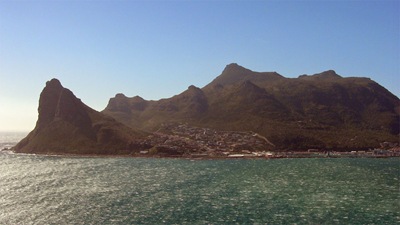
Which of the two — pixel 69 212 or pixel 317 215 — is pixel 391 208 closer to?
pixel 317 215

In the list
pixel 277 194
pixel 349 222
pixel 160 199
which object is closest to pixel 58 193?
pixel 160 199

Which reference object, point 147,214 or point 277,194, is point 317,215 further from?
point 147,214

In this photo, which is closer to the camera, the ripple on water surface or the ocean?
the ocean

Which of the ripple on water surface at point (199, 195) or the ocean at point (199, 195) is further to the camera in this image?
the ripple on water surface at point (199, 195)

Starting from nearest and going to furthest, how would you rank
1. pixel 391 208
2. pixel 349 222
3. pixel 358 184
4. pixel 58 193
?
pixel 349 222
pixel 391 208
pixel 58 193
pixel 358 184

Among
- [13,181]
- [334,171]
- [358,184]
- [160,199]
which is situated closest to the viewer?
[160,199]

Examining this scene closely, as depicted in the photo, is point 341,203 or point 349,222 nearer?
point 349,222
